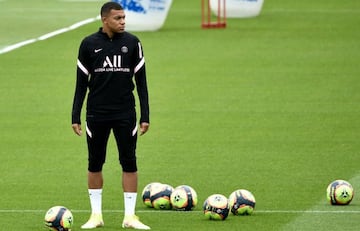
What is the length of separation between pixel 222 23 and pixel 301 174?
67.1 feet

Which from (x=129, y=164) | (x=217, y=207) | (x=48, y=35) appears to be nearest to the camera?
(x=129, y=164)

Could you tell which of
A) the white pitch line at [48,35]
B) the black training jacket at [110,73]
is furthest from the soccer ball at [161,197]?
the white pitch line at [48,35]

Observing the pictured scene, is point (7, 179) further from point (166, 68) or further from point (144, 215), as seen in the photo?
point (166, 68)

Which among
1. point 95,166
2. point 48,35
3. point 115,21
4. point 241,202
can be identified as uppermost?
point 115,21

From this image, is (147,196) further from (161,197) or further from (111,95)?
(111,95)

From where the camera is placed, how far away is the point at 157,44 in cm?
3203

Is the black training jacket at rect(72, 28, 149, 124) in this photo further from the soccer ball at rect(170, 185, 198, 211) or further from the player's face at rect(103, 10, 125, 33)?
the soccer ball at rect(170, 185, 198, 211)

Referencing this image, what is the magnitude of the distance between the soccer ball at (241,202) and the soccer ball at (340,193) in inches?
38.9

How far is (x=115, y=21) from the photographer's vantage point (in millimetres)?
12766

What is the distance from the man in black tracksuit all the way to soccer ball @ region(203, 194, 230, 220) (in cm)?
77

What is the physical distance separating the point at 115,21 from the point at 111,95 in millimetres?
759

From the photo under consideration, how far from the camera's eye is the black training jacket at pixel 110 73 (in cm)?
1289

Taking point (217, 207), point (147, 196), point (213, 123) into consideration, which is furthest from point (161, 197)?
point (213, 123)

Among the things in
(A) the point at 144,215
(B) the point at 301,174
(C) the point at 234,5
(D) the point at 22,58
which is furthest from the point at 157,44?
(A) the point at 144,215
